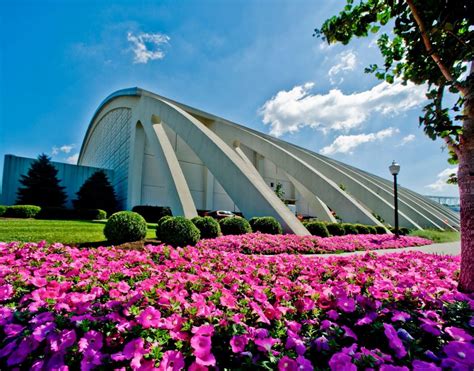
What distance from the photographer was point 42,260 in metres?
3.63

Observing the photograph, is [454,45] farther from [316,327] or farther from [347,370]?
[347,370]

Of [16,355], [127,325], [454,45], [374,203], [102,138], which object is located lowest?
[16,355]

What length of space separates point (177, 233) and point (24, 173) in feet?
84.2

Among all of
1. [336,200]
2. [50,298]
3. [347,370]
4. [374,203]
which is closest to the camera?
[347,370]

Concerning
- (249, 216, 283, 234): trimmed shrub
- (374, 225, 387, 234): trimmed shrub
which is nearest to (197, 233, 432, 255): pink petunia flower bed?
(249, 216, 283, 234): trimmed shrub

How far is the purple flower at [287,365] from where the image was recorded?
4.30 ft

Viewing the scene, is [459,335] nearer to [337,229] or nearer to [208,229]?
[208,229]

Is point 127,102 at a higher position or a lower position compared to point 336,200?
higher

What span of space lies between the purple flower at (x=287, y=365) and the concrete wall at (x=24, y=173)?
29.6 m

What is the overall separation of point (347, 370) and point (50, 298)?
225 centimetres

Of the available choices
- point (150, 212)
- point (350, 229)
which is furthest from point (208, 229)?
point (150, 212)

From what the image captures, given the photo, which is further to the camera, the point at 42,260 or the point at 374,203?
the point at 374,203

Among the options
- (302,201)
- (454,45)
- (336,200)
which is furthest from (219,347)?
(302,201)

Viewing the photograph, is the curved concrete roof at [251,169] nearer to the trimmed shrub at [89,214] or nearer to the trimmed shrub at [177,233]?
the trimmed shrub at [177,233]
